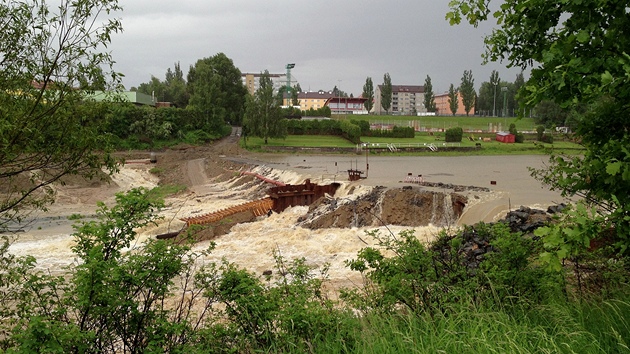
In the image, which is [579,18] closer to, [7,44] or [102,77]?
[102,77]

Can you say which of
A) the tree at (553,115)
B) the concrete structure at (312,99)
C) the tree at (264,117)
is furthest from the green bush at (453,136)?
the concrete structure at (312,99)

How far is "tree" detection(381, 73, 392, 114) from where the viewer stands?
430ft

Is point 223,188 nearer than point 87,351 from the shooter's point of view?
No

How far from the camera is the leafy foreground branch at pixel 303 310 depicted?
186 inches

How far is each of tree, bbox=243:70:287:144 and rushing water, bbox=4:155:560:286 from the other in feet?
70.2

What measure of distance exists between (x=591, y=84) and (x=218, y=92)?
6607 cm

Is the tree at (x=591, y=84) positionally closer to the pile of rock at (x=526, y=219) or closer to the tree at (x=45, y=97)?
the tree at (x=45, y=97)

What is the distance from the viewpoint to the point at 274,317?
19.5 feet

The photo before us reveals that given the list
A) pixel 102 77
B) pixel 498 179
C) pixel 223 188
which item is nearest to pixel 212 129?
pixel 223 188

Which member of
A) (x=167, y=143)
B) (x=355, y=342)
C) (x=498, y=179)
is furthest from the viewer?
(x=167, y=143)

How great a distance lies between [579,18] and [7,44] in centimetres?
609

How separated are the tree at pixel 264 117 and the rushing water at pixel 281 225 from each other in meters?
21.4

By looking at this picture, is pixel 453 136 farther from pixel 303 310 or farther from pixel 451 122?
pixel 303 310

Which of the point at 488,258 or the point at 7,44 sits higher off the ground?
the point at 7,44
